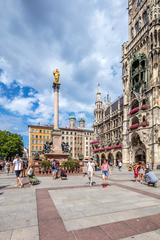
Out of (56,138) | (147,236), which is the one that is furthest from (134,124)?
(147,236)

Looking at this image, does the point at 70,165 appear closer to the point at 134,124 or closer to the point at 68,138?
the point at 134,124

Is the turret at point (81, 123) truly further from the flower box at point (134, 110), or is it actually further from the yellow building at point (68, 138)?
the flower box at point (134, 110)

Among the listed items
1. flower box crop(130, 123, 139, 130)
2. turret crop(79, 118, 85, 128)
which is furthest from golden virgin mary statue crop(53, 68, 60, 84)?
turret crop(79, 118, 85, 128)

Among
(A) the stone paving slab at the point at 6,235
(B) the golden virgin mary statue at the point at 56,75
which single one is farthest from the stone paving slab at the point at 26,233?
(B) the golden virgin mary statue at the point at 56,75

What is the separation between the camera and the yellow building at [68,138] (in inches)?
4139

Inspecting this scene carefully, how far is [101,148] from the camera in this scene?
6950cm

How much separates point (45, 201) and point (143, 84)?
4159cm

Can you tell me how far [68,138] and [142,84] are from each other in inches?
2897

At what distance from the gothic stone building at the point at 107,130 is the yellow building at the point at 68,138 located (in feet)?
100.0

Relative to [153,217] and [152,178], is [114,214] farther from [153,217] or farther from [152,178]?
[152,178]

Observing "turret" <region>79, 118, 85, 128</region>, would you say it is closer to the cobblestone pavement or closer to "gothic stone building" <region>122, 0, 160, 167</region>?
"gothic stone building" <region>122, 0, 160, 167</region>

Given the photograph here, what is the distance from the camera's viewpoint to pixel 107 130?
229 ft

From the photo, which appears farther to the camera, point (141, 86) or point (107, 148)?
point (107, 148)

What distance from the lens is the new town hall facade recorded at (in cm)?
4034
